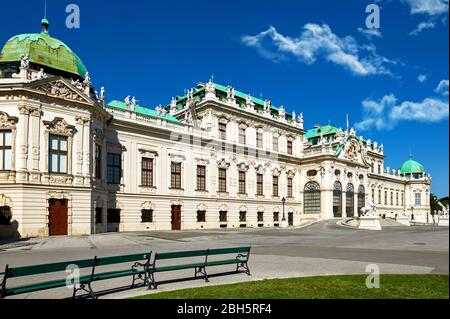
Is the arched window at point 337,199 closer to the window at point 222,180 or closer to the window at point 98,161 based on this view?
the window at point 222,180

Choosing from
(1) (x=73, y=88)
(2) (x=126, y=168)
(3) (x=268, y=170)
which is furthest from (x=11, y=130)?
(3) (x=268, y=170)

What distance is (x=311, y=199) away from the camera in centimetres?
5953

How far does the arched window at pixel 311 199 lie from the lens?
5888cm

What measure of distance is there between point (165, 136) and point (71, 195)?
1480 cm

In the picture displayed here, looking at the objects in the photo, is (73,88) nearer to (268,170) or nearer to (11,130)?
(11,130)

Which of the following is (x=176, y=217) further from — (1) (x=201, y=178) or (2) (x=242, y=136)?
(2) (x=242, y=136)

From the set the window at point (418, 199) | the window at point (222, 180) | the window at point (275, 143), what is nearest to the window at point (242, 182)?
the window at point (222, 180)

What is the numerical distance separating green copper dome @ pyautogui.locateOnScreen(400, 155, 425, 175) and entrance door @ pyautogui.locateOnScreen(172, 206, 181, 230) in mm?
71503

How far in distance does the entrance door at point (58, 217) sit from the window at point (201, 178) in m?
18.3

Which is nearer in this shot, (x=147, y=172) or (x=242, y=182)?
(x=147, y=172)

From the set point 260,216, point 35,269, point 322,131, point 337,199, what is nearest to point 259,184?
point 260,216

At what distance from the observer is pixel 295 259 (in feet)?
50.3

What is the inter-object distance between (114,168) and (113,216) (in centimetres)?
457

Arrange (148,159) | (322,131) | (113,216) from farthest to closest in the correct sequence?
(322,131)
(148,159)
(113,216)
